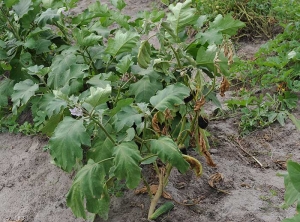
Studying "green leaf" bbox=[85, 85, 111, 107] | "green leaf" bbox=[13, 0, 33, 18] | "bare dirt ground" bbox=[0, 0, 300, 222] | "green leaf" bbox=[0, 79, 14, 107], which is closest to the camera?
"green leaf" bbox=[85, 85, 111, 107]

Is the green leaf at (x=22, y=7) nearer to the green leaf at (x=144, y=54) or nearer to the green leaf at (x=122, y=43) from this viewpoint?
the green leaf at (x=122, y=43)

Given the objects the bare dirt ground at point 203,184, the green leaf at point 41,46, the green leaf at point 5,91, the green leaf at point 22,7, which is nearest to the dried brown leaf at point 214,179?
the bare dirt ground at point 203,184

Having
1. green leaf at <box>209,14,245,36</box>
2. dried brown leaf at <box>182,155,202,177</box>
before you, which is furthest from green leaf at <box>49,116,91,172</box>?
green leaf at <box>209,14,245,36</box>

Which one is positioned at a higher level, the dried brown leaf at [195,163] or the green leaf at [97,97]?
the green leaf at [97,97]

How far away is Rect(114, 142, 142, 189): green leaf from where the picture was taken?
2213 millimetres

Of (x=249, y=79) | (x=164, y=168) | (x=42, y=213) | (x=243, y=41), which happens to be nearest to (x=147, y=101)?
(x=164, y=168)

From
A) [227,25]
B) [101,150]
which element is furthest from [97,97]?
[227,25]

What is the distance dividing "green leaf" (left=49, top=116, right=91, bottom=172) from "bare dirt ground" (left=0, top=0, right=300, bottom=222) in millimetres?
729

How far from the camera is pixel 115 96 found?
297 cm

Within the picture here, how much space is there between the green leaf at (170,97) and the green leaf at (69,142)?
0.39 meters

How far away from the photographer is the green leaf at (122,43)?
278 cm

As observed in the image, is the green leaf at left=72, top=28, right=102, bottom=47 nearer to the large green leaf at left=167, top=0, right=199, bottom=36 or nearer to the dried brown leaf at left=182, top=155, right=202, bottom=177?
the large green leaf at left=167, top=0, right=199, bottom=36

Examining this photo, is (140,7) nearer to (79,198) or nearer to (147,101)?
(147,101)

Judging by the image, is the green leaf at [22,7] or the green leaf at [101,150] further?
the green leaf at [22,7]
